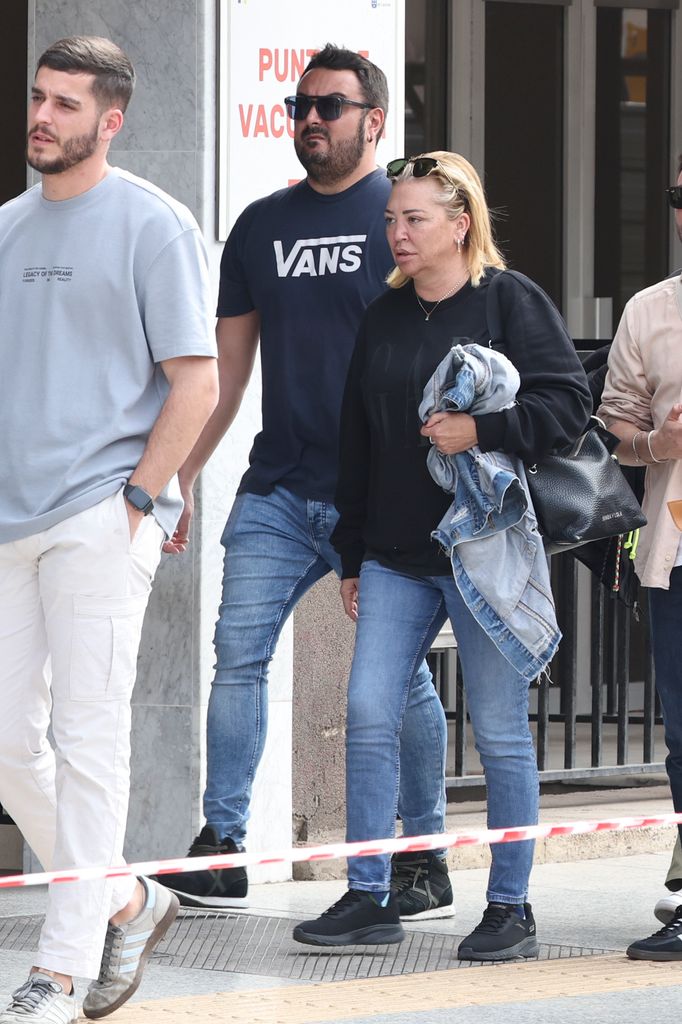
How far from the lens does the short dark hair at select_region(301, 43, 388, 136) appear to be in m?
5.82

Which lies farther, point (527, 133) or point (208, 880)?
point (527, 133)

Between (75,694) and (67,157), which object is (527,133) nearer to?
(67,157)

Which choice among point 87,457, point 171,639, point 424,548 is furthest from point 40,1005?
point 171,639

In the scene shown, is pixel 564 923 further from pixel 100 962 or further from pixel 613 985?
pixel 100 962

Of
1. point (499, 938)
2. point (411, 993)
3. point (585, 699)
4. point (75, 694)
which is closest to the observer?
point (75, 694)

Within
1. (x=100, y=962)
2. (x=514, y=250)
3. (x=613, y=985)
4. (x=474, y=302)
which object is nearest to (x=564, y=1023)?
(x=613, y=985)

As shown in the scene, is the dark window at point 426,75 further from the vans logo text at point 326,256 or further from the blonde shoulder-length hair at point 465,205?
the blonde shoulder-length hair at point 465,205

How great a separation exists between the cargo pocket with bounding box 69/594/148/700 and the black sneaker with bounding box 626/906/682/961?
1580 millimetres

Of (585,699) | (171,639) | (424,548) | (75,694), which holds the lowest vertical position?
(585,699)

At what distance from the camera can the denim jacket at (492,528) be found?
5.20m

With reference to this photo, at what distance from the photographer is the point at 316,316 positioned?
5766 millimetres

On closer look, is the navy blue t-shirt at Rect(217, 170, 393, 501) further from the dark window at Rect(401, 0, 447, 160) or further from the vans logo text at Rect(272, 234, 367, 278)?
the dark window at Rect(401, 0, 447, 160)

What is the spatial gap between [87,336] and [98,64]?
1.92ft

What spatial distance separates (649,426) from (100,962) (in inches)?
81.3
